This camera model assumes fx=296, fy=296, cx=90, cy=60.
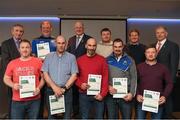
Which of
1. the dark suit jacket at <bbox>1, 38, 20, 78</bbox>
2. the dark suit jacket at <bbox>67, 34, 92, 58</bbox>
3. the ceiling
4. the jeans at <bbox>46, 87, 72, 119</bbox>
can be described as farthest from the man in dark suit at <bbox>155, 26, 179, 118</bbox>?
the ceiling

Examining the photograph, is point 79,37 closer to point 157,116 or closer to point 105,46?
point 105,46

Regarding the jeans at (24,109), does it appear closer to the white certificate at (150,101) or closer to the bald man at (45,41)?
the bald man at (45,41)

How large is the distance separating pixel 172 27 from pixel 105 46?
5.35 metres

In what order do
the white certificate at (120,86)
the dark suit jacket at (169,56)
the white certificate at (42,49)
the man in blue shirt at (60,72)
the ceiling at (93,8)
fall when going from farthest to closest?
the ceiling at (93,8), the dark suit jacket at (169,56), the white certificate at (42,49), the white certificate at (120,86), the man in blue shirt at (60,72)

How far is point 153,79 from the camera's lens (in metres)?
3.73

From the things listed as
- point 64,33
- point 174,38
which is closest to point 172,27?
point 174,38

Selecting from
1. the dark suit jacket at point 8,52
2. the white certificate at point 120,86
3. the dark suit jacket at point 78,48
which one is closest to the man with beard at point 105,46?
the dark suit jacket at point 78,48

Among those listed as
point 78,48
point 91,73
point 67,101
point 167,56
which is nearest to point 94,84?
point 91,73

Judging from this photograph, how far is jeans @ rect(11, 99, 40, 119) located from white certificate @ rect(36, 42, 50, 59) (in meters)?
0.67

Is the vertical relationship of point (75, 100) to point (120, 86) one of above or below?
below

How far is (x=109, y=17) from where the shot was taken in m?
8.28

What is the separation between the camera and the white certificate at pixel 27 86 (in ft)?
11.6

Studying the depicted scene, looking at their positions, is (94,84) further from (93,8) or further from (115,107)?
(93,8)

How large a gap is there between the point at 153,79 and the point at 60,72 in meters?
1.17
